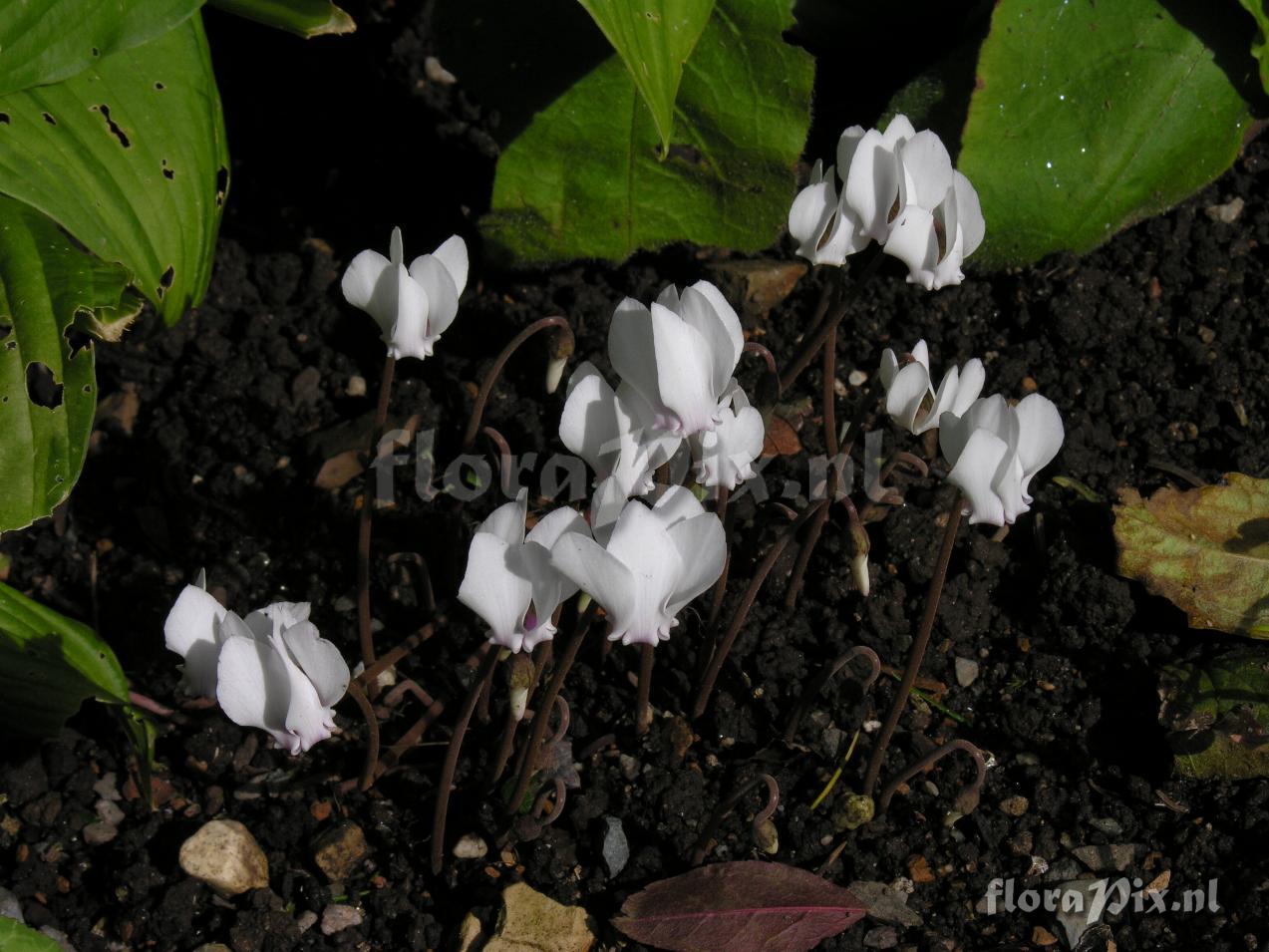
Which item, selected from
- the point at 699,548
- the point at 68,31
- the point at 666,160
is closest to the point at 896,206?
the point at 699,548

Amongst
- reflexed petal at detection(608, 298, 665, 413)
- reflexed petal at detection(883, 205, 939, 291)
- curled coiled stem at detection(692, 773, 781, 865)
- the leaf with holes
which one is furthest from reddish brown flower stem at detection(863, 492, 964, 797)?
the leaf with holes

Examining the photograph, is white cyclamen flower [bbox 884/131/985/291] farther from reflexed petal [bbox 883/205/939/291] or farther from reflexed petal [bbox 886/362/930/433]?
reflexed petal [bbox 886/362/930/433]

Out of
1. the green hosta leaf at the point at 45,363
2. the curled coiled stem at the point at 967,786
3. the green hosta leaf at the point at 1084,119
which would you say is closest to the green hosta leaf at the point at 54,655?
the green hosta leaf at the point at 45,363

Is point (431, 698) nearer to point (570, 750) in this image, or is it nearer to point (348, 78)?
point (570, 750)

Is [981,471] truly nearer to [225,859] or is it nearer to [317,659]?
[317,659]

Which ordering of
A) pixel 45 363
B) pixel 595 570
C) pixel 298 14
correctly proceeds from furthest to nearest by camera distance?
pixel 298 14 → pixel 45 363 → pixel 595 570

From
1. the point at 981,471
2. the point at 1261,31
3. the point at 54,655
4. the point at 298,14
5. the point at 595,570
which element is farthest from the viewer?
the point at 1261,31

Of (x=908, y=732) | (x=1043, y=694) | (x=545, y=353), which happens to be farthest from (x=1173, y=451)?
(x=545, y=353)
